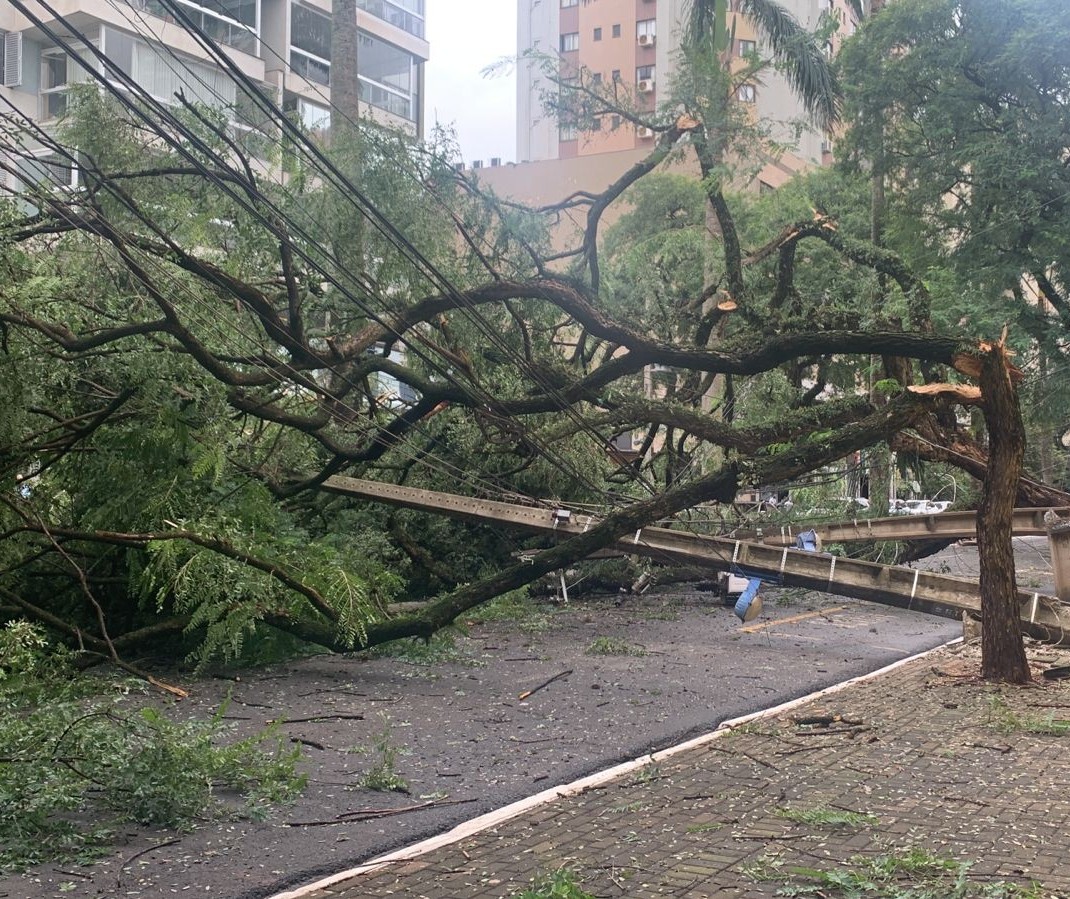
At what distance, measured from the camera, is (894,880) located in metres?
4.91

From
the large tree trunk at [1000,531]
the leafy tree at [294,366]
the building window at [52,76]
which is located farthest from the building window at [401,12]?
the large tree trunk at [1000,531]

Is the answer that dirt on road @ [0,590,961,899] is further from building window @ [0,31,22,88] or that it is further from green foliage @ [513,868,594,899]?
building window @ [0,31,22,88]

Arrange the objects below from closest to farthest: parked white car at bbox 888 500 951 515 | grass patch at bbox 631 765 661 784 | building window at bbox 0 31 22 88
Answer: grass patch at bbox 631 765 661 784 → parked white car at bbox 888 500 951 515 → building window at bbox 0 31 22 88

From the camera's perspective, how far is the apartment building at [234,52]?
2453cm

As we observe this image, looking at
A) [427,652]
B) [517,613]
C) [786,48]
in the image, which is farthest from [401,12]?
[427,652]

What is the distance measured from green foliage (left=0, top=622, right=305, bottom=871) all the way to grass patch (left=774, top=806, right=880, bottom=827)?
9.31 ft

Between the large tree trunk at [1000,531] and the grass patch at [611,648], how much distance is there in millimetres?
3716

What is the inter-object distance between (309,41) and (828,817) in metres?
30.9


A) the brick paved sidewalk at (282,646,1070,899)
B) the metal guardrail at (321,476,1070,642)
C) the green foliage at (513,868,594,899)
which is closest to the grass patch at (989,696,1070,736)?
the brick paved sidewalk at (282,646,1070,899)

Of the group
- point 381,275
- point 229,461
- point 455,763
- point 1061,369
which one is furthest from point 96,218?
point 1061,369

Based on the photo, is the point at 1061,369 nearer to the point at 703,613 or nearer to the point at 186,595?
the point at 703,613

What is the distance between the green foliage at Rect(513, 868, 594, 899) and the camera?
4.59 metres

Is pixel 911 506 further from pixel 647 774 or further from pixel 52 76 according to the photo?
pixel 52 76

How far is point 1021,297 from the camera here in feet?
62.8
